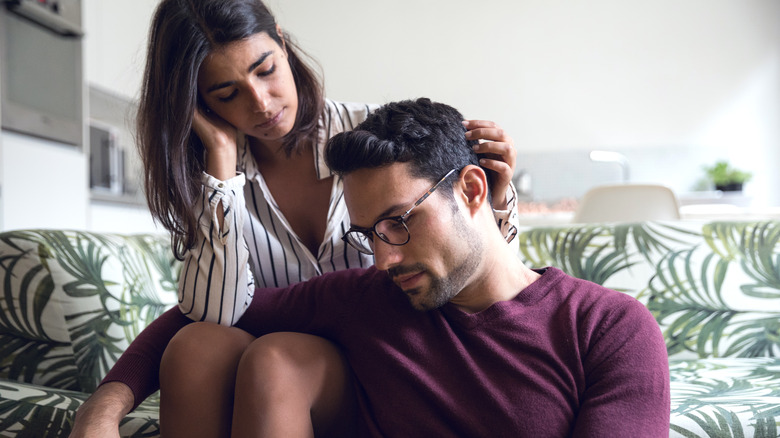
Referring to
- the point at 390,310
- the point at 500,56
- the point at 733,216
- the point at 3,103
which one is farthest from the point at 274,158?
the point at 500,56

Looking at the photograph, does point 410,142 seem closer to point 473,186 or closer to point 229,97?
point 473,186

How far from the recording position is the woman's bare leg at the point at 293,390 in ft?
3.20

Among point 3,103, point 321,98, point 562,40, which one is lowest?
point 321,98

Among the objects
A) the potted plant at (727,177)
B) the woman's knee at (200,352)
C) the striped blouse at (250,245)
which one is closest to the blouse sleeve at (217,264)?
the striped blouse at (250,245)

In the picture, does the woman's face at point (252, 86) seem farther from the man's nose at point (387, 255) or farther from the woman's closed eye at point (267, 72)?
the man's nose at point (387, 255)

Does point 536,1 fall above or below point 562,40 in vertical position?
above

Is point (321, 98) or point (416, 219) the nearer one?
point (416, 219)

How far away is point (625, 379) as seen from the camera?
35.6 inches

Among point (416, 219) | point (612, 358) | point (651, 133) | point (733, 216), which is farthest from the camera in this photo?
point (651, 133)

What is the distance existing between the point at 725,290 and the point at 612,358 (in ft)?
2.90

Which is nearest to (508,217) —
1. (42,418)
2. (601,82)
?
(42,418)

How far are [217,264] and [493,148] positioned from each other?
0.55 meters

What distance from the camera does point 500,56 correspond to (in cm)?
528

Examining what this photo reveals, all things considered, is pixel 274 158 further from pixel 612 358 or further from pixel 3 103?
pixel 3 103
